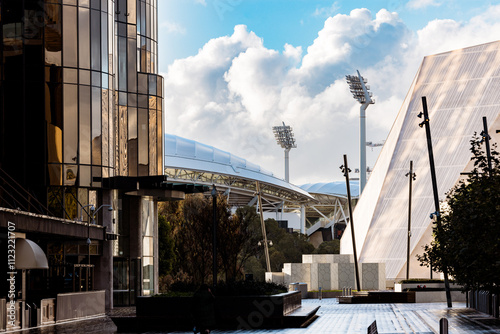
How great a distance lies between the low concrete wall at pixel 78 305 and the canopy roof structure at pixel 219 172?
7063cm

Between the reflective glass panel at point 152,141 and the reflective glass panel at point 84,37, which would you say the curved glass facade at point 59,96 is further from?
the reflective glass panel at point 152,141

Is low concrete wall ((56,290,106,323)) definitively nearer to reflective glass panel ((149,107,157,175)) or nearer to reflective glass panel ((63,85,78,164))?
reflective glass panel ((63,85,78,164))

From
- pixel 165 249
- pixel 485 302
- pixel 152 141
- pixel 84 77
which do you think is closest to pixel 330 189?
pixel 165 249

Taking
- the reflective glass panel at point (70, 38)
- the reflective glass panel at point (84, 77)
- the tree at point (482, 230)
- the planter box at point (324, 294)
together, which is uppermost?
the reflective glass panel at point (70, 38)

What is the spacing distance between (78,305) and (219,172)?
3255 inches

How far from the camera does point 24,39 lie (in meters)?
43.9

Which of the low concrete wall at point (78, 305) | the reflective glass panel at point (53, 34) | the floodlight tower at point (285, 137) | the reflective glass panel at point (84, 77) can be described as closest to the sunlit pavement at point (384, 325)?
the low concrete wall at point (78, 305)

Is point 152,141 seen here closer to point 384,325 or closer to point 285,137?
point 384,325

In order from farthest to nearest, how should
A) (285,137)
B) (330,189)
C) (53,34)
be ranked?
(285,137) < (330,189) < (53,34)

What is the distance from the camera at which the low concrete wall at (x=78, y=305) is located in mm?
35272

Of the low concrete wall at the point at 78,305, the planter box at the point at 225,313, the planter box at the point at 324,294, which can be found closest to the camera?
the planter box at the point at 225,313

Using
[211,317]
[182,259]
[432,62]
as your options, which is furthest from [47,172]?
[432,62]

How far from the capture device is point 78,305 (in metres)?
37.7

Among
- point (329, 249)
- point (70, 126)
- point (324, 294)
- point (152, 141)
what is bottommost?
point (324, 294)
